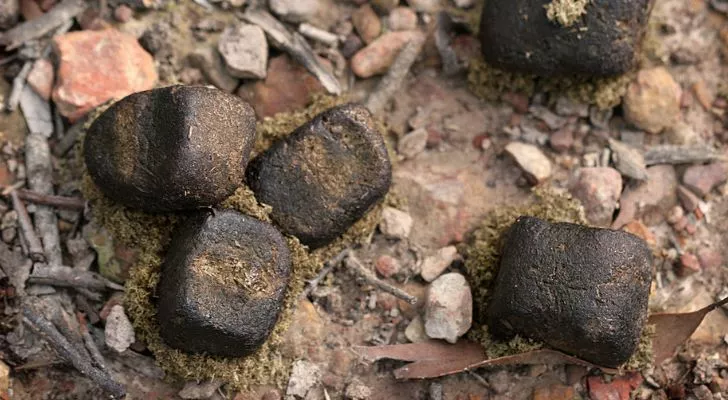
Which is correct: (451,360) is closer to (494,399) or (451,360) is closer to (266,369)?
(494,399)

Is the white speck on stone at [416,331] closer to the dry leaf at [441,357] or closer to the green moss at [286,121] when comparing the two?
the dry leaf at [441,357]

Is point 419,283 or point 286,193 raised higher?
point 286,193

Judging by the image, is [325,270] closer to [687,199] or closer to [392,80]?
[392,80]

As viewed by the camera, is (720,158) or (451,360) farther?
(720,158)

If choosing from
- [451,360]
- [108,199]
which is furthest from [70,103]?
[451,360]

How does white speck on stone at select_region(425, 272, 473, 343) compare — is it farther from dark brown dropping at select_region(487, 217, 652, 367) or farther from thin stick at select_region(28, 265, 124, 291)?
thin stick at select_region(28, 265, 124, 291)

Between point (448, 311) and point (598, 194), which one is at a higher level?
point (598, 194)

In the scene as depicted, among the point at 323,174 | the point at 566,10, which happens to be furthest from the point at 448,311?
the point at 566,10
